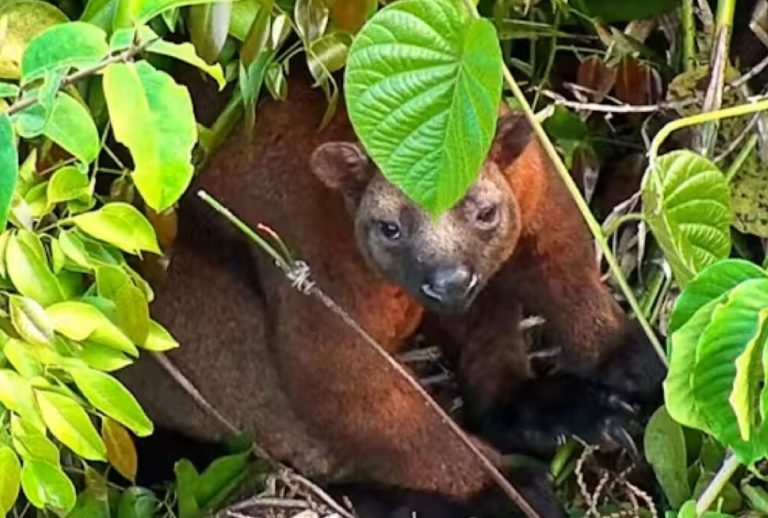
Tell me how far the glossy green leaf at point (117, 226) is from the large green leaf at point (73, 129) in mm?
223

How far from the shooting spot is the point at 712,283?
1714 millimetres

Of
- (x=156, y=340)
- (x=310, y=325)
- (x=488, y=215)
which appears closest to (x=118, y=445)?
(x=156, y=340)

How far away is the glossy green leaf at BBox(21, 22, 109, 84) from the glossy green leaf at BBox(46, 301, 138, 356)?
1.04 feet

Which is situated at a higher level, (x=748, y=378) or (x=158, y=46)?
(x=158, y=46)

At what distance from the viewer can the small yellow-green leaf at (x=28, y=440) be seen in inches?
70.9

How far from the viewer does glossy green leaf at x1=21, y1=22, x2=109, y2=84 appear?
156cm

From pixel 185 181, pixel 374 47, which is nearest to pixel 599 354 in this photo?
pixel 374 47

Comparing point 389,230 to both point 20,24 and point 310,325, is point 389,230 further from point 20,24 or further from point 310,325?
point 20,24

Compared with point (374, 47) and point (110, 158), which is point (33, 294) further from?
point (110, 158)

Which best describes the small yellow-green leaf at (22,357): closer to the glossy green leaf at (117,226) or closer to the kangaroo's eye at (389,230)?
the glossy green leaf at (117,226)

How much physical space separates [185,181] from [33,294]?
351mm

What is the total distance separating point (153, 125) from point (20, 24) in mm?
609

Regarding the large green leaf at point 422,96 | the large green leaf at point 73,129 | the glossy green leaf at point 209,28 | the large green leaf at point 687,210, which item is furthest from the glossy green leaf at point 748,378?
the glossy green leaf at point 209,28

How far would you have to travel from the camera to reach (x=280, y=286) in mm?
2488
